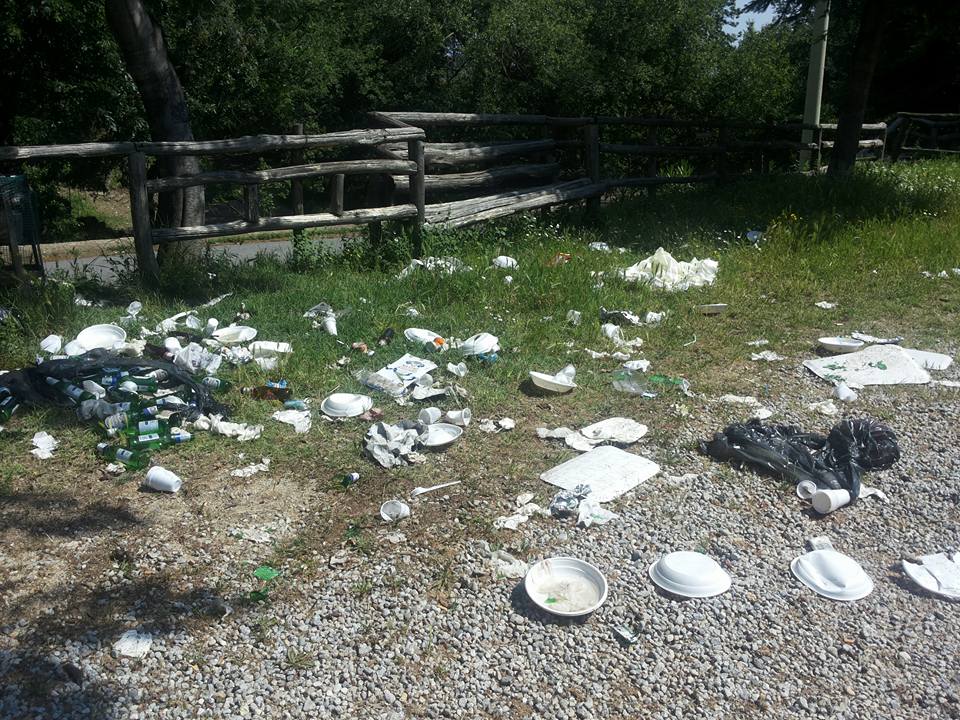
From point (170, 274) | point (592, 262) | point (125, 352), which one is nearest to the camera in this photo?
point (125, 352)

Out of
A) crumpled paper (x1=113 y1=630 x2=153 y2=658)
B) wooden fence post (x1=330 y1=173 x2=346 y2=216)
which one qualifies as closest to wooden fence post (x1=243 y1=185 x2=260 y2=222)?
wooden fence post (x1=330 y1=173 x2=346 y2=216)

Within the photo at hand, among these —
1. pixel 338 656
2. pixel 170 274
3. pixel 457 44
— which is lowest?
pixel 338 656

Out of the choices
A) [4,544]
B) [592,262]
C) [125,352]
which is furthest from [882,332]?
[4,544]

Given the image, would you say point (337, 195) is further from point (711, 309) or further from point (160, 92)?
point (711, 309)

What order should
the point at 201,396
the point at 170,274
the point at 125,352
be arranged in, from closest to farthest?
the point at 201,396 → the point at 125,352 → the point at 170,274

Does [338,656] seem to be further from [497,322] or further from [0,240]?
[0,240]

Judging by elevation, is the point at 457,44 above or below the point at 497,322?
above

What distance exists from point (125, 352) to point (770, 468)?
153 inches

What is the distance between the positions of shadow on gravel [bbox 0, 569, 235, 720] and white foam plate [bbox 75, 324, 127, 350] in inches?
103

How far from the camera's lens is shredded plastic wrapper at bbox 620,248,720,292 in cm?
730

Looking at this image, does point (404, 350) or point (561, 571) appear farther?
point (404, 350)

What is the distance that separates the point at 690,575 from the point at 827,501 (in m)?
0.92

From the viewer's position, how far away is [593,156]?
10781mm

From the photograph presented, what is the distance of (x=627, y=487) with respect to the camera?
156 inches
